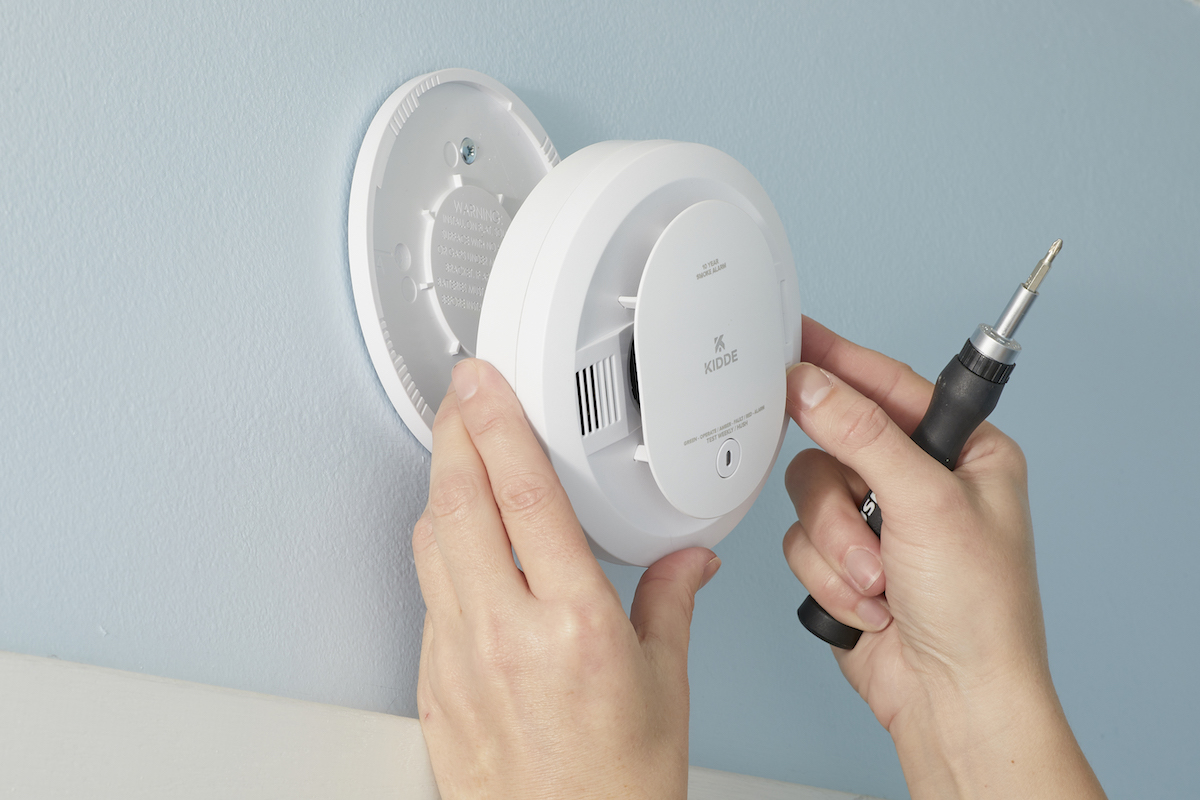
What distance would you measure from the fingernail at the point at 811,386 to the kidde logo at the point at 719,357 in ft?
0.23

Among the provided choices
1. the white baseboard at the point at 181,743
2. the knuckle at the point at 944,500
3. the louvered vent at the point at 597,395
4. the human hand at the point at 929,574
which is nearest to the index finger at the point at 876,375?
the human hand at the point at 929,574

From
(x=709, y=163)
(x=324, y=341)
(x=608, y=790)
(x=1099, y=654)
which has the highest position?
(x=709, y=163)

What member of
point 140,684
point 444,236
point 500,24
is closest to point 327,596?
point 140,684

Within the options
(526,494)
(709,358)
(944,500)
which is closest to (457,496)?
(526,494)

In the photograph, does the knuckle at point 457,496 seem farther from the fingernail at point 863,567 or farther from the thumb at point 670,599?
the fingernail at point 863,567

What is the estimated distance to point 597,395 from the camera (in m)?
0.41

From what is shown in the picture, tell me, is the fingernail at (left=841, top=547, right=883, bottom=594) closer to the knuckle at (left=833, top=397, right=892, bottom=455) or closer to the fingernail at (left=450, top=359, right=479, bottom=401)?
the knuckle at (left=833, top=397, right=892, bottom=455)

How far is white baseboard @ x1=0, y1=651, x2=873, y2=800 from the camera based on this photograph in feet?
1.00

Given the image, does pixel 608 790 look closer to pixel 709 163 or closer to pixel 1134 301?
pixel 709 163

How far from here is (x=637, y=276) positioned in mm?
421

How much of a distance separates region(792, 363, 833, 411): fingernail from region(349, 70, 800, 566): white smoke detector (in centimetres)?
2

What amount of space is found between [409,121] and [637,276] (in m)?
0.16

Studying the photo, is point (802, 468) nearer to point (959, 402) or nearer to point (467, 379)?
point (959, 402)

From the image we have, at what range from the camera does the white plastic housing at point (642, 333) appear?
0.39m
